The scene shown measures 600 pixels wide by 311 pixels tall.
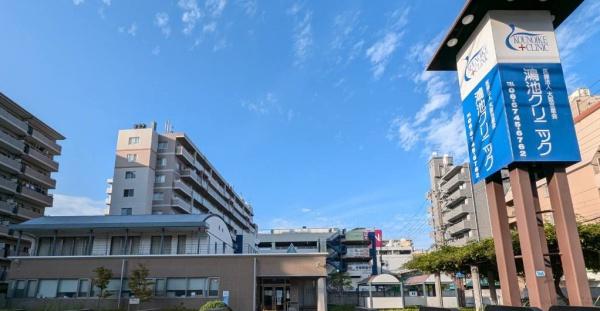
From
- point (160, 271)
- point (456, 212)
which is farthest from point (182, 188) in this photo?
point (456, 212)

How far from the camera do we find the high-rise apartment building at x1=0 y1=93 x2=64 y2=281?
45.7 meters

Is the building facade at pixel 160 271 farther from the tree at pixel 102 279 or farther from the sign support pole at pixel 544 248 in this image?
the sign support pole at pixel 544 248

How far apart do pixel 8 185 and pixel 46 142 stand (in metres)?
10.8

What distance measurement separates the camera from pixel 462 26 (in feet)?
41.8

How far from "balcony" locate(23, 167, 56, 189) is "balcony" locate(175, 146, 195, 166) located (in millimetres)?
15694

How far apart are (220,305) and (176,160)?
1579 inches

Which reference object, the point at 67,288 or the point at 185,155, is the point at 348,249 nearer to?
the point at 185,155

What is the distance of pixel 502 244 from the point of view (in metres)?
11.9

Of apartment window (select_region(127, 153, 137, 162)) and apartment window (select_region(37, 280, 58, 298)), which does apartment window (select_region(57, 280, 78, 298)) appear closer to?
apartment window (select_region(37, 280, 58, 298))

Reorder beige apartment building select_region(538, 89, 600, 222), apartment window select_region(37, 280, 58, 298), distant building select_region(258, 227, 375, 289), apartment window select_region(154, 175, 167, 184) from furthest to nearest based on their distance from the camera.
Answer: distant building select_region(258, 227, 375, 289) < apartment window select_region(154, 175, 167, 184) < beige apartment building select_region(538, 89, 600, 222) < apartment window select_region(37, 280, 58, 298)

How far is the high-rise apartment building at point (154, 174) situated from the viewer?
2136 inches

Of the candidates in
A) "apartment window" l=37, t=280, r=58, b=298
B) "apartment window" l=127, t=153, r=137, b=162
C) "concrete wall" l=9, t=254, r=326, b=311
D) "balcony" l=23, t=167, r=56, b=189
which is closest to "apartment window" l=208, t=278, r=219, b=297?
"concrete wall" l=9, t=254, r=326, b=311

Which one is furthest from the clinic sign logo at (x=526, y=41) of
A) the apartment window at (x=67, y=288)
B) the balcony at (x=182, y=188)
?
the balcony at (x=182, y=188)

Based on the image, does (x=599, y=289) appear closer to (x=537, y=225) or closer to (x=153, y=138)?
(x=537, y=225)
